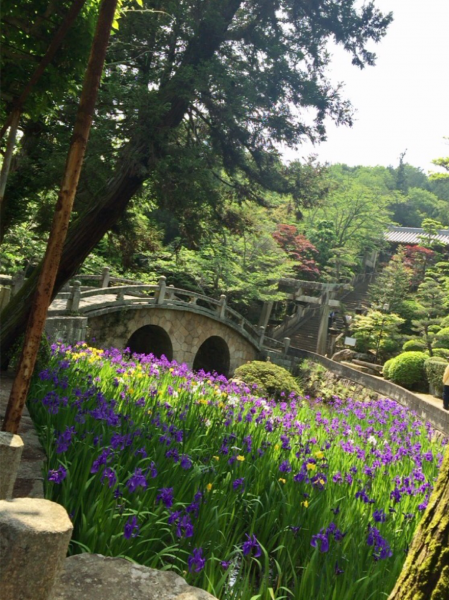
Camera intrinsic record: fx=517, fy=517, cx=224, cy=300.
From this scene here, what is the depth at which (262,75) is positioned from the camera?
409 inches

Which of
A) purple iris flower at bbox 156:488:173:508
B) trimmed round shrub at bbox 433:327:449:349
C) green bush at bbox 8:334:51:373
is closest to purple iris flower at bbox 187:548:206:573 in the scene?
purple iris flower at bbox 156:488:173:508

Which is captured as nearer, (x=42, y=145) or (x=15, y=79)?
(x=15, y=79)

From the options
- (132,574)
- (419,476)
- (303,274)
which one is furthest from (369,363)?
(132,574)


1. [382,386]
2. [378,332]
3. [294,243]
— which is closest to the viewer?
[382,386]

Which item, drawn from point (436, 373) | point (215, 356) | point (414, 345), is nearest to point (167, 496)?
point (436, 373)

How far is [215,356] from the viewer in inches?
829

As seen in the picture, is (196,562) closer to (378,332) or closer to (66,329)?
(66,329)

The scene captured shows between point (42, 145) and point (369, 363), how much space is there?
1536cm

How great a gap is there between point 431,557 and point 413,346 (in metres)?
19.4

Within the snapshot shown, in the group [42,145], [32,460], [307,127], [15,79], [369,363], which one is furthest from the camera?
[369,363]

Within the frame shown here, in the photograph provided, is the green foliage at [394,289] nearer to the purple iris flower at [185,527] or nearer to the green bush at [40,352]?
the green bush at [40,352]

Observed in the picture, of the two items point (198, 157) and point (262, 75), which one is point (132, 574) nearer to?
point (198, 157)

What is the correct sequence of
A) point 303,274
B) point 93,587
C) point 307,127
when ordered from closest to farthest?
point 93,587 < point 307,127 < point 303,274

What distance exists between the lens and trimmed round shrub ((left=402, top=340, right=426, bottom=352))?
1953 centimetres
